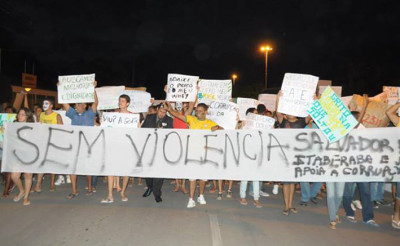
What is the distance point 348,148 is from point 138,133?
3.61 metres

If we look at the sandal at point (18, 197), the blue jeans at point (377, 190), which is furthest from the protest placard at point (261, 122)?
the sandal at point (18, 197)

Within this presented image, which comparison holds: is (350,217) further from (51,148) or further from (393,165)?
(51,148)

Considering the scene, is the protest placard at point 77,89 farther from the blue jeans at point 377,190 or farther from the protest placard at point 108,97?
the blue jeans at point 377,190

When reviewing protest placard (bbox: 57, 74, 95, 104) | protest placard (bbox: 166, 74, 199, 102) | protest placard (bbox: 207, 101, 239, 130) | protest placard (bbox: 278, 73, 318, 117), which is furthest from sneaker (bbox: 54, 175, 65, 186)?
protest placard (bbox: 278, 73, 318, 117)

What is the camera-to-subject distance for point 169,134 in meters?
5.94

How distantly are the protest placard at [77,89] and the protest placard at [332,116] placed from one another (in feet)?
14.0

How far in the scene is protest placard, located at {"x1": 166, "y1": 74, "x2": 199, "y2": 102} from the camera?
273 inches

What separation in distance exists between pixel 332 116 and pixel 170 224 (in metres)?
3.01

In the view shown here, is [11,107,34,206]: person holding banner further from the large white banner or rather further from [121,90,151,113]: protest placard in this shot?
[121,90,151,113]: protest placard

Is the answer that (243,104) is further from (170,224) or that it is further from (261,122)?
(170,224)

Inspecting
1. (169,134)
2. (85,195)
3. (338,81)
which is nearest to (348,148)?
(169,134)

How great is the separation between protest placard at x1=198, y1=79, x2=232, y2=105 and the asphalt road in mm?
2760

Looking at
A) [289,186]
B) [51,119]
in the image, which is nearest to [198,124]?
[289,186]

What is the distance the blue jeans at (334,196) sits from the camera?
17.0 ft
